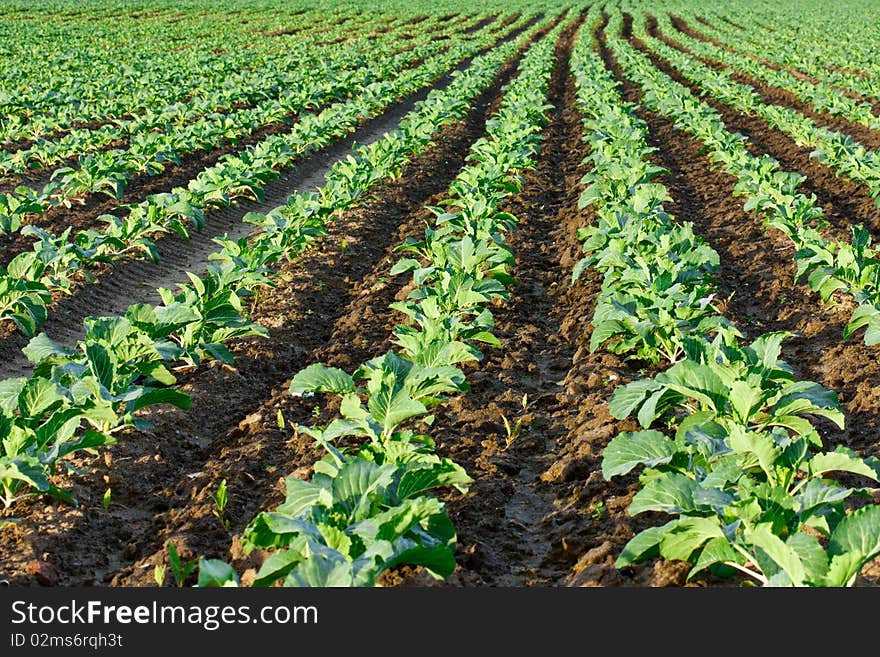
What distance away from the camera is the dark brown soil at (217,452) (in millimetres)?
4359

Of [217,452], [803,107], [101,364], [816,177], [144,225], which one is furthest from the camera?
[803,107]

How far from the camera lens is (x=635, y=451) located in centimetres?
434

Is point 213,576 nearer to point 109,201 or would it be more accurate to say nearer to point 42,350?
point 42,350

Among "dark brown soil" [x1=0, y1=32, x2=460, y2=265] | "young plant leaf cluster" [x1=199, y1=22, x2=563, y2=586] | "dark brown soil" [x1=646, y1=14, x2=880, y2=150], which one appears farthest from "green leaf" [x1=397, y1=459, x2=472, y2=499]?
"dark brown soil" [x1=646, y1=14, x2=880, y2=150]

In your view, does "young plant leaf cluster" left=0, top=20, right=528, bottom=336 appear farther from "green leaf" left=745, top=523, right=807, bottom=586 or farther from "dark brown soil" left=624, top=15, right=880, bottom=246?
"dark brown soil" left=624, top=15, right=880, bottom=246

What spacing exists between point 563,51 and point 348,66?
→ 350 inches

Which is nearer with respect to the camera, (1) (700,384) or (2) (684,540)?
(2) (684,540)

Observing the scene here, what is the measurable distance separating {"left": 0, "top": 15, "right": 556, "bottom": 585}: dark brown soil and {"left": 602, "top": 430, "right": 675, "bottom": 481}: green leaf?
1.65m

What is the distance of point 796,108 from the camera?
19953 millimetres

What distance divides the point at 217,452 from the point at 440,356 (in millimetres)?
1455

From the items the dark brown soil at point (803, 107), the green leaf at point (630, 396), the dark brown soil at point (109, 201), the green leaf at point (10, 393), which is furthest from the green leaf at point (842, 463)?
the dark brown soil at point (803, 107)

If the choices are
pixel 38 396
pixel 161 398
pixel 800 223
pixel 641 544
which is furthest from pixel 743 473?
pixel 800 223

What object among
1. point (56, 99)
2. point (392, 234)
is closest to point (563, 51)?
point (56, 99)

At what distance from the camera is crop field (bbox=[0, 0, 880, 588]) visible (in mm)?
3922
